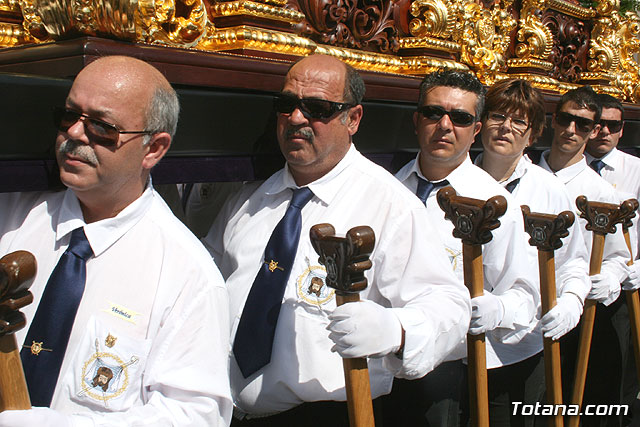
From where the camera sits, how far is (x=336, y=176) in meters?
2.43

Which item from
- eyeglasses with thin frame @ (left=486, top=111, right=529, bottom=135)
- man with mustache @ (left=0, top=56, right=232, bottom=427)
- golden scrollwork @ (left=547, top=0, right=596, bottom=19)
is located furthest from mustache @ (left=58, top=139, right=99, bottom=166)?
golden scrollwork @ (left=547, top=0, right=596, bottom=19)

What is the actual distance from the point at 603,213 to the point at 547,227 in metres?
0.65

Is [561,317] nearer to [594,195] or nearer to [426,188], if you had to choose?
[426,188]

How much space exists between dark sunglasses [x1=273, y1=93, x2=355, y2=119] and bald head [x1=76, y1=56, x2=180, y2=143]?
0.59 m

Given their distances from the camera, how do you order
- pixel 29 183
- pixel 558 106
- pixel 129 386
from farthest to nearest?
pixel 558 106 < pixel 29 183 < pixel 129 386

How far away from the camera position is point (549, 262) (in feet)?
9.39

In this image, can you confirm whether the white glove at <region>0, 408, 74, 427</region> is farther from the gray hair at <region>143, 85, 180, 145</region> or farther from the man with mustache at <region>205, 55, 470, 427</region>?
the man with mustache at <region>205, 55, 470, 427</region>

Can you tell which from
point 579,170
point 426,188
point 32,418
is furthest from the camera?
point 579,170

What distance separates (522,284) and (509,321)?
0.22 meters

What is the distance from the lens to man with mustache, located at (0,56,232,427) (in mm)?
1641

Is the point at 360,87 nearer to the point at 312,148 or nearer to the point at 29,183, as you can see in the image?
the point at 312,148

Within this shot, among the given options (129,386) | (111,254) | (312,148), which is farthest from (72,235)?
(312,148)

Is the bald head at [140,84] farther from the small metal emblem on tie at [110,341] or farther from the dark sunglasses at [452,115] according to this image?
the dark sunglasses at [452,115]

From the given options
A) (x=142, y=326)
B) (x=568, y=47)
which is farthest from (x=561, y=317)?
(x=568, y=47)
